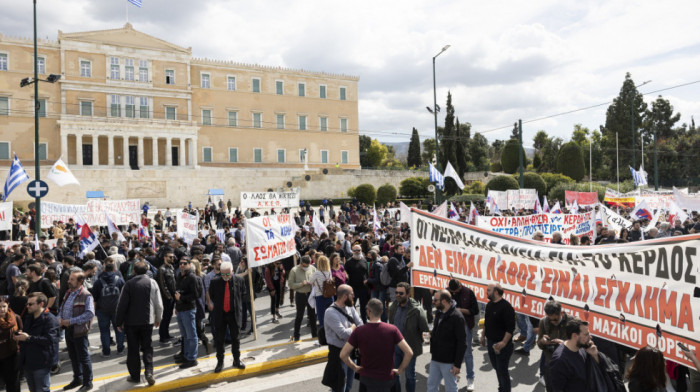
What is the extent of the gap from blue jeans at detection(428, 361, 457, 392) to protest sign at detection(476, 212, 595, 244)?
6.90 metres

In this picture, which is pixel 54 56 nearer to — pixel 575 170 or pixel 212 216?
pixel 212 216

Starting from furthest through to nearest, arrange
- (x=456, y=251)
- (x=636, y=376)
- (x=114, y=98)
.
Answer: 1. (x=114, y=98)
2. (x=456, y=251)
3. (x=636, y=376)

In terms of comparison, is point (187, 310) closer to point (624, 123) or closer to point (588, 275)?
point (588, 275)

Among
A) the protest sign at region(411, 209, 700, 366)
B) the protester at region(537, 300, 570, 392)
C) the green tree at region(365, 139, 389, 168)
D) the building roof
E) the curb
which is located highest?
the building roof

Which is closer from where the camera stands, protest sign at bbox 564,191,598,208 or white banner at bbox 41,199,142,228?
white banner at bbox 41,199,142,228

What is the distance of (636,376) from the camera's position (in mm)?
4320

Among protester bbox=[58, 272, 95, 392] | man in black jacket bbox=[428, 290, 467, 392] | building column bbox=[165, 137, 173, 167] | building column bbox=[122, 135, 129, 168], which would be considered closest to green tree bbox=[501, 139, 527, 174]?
building column bbox=[165, 137, 173, 167]

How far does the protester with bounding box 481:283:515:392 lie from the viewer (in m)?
5.98

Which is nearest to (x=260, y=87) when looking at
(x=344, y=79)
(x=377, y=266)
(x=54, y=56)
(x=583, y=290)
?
(x=344, y=79)

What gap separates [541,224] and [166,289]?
8.79 metres

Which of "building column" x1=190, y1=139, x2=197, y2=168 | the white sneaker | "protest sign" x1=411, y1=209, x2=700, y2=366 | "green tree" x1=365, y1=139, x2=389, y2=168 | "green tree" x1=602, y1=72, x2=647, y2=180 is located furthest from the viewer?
"green tree" x1=365, y1=139, x2=389, y2=168

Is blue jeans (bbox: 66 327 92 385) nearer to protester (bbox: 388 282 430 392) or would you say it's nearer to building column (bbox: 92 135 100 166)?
protester (bbox: 388 282 430 392)

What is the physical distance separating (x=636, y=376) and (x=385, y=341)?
2.21 m

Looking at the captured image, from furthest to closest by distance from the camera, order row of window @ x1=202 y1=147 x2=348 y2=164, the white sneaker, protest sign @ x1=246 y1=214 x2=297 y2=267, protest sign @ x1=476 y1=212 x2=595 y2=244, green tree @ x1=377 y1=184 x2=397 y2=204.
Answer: row of window @ x1=202 y1=147 x2=348 y2=164
green tree @ x1=377 y1=184 x2=397 y2=204
protest sign @ x1=476 y1=212 x2=595 y2=244
protest sign @ x1=246 y1=214 x2=297 y2=267
the white sneaker
